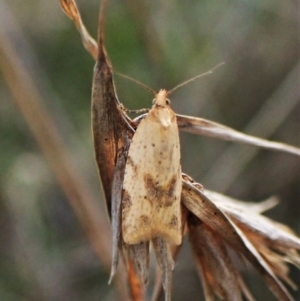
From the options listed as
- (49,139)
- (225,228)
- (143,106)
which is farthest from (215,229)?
(143,106)

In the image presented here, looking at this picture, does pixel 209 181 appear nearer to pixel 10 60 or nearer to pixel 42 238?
pixel 42 238

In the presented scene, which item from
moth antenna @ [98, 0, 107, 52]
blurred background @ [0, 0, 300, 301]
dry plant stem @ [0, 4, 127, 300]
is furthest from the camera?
blurred background @ [0, 0, 300, 301]

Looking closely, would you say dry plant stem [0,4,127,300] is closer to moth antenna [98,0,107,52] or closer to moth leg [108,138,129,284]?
moth leg [108,138,129,284]

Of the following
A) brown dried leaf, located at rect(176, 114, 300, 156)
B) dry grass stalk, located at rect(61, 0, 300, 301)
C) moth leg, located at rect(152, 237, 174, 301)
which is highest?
brown dried leaf, located at rect(176, 114, 300, 156)

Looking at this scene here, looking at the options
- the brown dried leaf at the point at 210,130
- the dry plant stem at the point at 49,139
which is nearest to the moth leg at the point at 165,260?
the brown dried leaf at the point at 210,130

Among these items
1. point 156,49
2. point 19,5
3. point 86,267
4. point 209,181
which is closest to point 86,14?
point 19,5

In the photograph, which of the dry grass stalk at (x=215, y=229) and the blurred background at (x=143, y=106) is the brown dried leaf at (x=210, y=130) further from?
the blurred background at (x=143, y=106)

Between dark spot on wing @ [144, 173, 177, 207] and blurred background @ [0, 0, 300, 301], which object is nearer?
dark spot on wing @ [144, 173, 177, 207]

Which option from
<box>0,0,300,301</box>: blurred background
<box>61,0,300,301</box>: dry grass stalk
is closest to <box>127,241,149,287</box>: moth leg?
<box>61,0,300,301</box>: dry grass stalk
